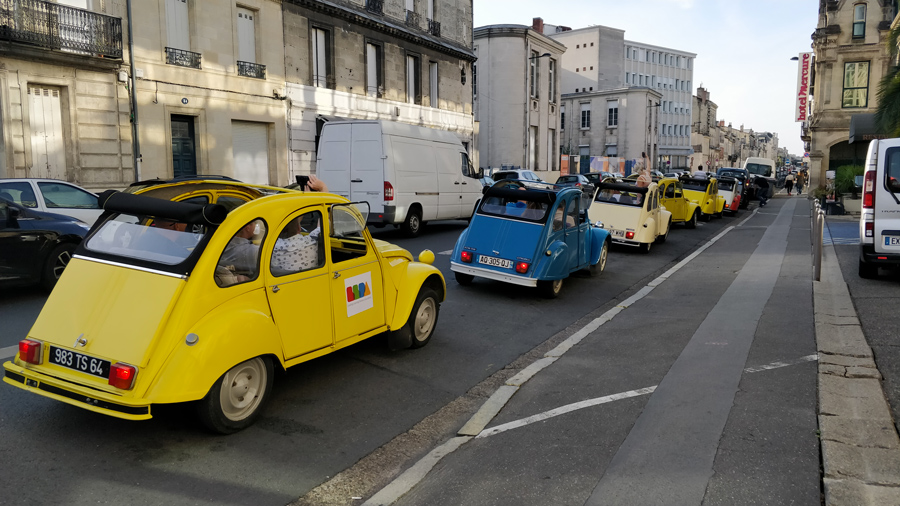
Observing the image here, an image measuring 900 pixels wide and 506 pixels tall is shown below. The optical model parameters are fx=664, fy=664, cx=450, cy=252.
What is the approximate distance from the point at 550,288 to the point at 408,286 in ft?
12.3

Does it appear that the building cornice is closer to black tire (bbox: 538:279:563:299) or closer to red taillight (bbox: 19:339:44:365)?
black tire (bbox: 538:279:563:299)

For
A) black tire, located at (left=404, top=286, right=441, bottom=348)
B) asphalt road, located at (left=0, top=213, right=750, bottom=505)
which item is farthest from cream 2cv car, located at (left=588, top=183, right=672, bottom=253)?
black tire, located at (left=404, top=286, right=441, bottom=348)

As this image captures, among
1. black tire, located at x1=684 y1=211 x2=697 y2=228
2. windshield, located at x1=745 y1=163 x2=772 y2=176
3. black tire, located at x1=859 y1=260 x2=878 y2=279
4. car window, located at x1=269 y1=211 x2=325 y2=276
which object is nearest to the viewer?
car window, located at x1=269 y1=211 x2=325 y2=276

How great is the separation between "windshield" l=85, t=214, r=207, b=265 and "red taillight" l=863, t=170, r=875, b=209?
969 centimetres

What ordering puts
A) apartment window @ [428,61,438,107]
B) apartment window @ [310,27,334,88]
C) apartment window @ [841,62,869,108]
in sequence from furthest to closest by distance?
1. apartment window @ [841,62,869,108]
2. apartment window @ [428,61,438,107]
3. apartment window @ [310,27,334,88]

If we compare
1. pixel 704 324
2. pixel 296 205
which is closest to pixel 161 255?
pixel 296 205

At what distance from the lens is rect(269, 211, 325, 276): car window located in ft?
16.5

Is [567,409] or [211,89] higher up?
[211,89]

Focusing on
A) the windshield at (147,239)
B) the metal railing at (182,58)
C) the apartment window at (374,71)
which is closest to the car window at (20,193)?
the windshield at (147,239)

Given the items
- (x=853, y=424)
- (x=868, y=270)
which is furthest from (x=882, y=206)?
(x=853, y=424)

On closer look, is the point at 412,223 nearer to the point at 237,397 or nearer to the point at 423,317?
the point at 423,317

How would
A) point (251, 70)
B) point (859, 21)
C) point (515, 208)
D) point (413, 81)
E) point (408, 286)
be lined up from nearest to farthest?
point (408, 286), point (515, 208), point (251, 70), point (413, 81), point (859, 21)

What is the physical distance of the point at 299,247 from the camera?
5242 mm

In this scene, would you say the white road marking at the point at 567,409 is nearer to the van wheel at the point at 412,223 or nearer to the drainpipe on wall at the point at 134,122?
the van wheel at the point at 412,223
